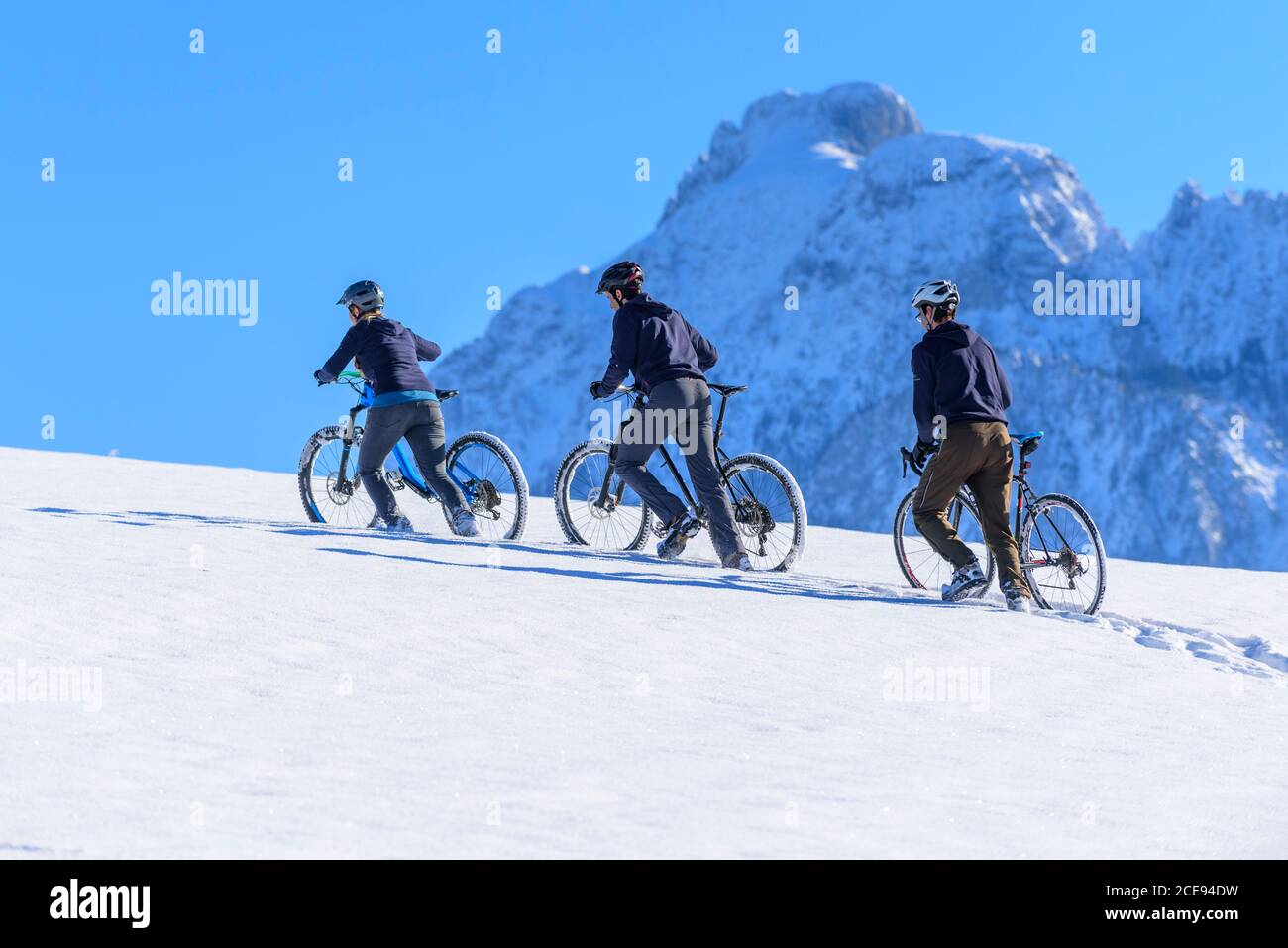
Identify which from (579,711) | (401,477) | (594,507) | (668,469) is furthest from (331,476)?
(579,711)

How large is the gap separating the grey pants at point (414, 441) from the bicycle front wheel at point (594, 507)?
3.13 feet

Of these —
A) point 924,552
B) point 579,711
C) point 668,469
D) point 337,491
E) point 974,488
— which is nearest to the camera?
point 579,711

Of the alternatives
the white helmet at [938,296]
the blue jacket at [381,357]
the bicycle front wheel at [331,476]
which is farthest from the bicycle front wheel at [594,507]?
the white helmet at [938,296]

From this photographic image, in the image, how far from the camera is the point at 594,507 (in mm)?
12000

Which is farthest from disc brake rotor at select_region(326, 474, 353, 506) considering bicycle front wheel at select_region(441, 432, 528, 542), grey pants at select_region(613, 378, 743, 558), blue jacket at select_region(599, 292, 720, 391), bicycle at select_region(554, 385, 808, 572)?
blue jacket at select_region(599, 292, 720, 391)

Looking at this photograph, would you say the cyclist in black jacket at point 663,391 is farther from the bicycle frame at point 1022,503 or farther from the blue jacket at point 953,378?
the blue jacket at point 953,378

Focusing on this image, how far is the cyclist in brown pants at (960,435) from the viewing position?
10.0 m

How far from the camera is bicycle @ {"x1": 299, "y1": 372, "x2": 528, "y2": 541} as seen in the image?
11.8 m

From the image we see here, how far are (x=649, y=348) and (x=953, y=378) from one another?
7.72 feet

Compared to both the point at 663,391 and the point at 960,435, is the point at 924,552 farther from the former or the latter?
the point at 663,391

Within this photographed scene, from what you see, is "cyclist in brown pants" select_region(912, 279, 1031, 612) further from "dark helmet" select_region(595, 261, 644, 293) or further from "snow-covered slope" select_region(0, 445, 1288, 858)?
"dark helmet" select_region(595, 261, 644, 293)
